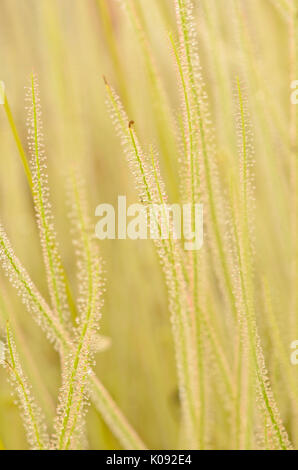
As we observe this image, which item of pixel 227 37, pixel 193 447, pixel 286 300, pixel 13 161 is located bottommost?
pixel 193 447

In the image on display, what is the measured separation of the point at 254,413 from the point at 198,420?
5cm

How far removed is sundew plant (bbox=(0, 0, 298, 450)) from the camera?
42cm

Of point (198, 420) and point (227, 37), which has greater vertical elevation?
point (227, 37)

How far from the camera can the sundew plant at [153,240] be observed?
424 mm

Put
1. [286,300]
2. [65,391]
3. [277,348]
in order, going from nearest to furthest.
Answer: [65,391]
[277,348]
[286,300]

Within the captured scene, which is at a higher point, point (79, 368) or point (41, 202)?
point (41, 202)

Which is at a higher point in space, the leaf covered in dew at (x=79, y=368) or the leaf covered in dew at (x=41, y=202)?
the leaf covered in dew at (x=41, y=202)

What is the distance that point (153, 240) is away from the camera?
47 cm

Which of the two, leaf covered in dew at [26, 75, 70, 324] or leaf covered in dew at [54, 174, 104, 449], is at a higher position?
leaf covered in dew at [26, 75, 70, 324]

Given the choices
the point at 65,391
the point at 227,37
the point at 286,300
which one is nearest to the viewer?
the point at 65,391

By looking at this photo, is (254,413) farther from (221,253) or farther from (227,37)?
(227,37)

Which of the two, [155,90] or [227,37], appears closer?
[155,90]

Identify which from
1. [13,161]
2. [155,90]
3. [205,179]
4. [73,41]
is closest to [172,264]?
[205,179]

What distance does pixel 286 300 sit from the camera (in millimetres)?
665
